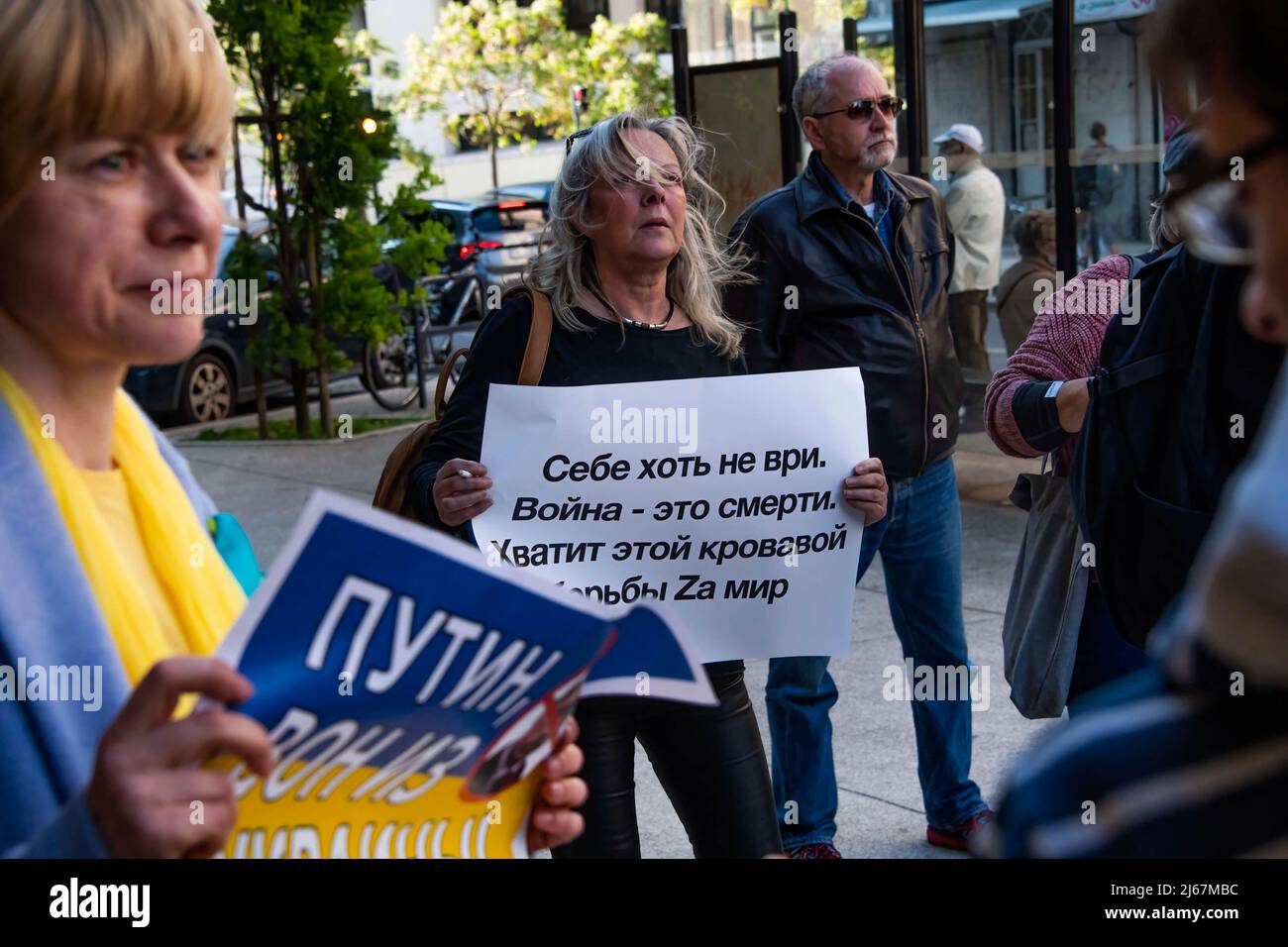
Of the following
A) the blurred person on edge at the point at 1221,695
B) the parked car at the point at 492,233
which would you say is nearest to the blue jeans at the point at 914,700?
the blurred person on edge at the point at 1221,695

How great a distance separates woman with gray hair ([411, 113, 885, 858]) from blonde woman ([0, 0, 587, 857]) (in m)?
1.73

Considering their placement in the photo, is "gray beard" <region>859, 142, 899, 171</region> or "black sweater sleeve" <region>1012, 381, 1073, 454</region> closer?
"black sweater sleeve" <region>1012, 381, 1073, 454</region>

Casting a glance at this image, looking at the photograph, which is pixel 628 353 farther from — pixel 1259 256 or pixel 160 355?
pixel 1259 256

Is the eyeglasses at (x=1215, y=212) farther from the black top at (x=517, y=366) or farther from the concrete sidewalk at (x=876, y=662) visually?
the concrete sidewalk at (x=876, y=662)

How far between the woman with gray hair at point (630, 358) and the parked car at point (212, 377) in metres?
10.5

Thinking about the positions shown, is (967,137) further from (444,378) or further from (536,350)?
(536,350)

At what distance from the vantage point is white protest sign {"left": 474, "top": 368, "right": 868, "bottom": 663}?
A: 3.32 m

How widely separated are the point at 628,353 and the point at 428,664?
6.72 ft

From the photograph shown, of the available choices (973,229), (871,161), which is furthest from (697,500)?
(973,229)

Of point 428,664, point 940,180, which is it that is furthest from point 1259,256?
point 940,180

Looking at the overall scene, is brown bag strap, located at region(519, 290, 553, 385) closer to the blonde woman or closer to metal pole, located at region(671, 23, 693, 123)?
the blonde woman

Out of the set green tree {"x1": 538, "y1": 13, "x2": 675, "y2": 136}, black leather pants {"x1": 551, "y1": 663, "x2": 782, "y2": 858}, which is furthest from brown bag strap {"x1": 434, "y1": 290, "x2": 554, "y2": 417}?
green tree {"x1": 538, "y1": 13, "x2": 675, "y2": 136}

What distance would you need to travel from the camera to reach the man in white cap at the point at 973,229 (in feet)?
30.1

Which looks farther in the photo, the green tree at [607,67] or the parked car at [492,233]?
the green tree at [607,67]
